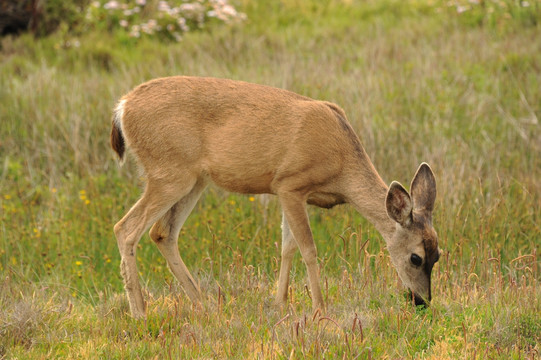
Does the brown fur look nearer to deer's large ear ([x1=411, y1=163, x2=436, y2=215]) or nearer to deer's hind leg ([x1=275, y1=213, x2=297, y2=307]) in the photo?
deer's hind leg ([x1=275, y1=213, x2=297, y2=307])

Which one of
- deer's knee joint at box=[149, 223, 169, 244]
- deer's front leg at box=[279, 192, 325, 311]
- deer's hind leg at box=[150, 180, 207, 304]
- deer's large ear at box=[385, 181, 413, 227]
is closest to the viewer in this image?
deer's large ear at box=[385, 181, 413, 227]

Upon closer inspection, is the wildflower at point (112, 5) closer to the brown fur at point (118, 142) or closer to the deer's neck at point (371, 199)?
the brown fur at point (118, 142)

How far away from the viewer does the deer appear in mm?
5590

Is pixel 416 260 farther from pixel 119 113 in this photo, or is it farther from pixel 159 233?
pixel 119 113

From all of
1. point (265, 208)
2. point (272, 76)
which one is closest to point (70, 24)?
point (272, 76)

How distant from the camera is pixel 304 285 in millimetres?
5945

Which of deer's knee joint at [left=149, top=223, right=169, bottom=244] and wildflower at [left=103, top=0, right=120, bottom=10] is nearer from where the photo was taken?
deer's knee joint at [left=149, top=223, right=169, bottom=244]

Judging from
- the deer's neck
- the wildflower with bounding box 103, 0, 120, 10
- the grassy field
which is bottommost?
the grassy field

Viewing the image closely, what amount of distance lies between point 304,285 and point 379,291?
25.3 inches

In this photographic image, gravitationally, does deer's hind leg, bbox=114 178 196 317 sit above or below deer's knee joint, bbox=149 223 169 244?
above

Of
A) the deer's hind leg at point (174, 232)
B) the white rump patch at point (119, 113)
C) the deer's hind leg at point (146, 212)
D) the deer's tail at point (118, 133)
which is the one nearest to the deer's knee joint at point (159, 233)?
the deer's hind leg at point (174, 232)

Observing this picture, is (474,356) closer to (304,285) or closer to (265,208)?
(304,285)

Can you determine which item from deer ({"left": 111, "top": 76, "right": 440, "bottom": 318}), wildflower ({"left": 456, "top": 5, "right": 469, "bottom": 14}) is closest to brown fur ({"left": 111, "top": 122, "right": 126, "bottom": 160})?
deer ({"left": 111, "top": 76, "right": 440, "bottom": 318})

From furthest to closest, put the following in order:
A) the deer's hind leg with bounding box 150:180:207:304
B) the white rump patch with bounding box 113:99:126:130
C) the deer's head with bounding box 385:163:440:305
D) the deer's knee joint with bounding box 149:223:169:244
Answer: the deer's knee joint with bounding box 149:223:169:244
the deer's hind leg with bounding box 150:180:207:304
the white rump patch with bounding box 113:99:126:130
the deer's head with bounding box 385:163:440:305
